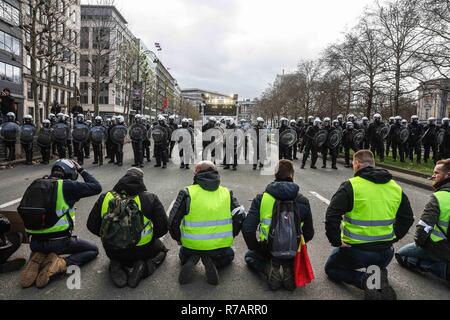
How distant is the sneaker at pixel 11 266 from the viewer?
4449 millimetres

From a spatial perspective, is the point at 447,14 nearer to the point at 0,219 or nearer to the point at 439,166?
the point at 439,166

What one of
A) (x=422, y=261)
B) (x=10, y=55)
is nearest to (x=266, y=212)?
(x=422, y=261)

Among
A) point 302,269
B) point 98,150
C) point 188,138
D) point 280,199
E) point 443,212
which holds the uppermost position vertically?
point 188,138

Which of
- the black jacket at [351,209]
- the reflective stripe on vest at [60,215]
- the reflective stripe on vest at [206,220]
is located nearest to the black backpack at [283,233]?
the black jacket at [351,209]

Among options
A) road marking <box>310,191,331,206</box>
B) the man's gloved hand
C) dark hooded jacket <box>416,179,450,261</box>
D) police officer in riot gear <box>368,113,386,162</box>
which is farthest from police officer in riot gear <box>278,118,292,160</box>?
the man's gloved hand

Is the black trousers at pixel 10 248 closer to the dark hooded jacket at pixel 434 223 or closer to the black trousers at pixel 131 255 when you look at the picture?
the black trousers at pixel 131 255

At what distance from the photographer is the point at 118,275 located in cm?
418

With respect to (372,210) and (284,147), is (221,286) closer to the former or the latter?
(372,210)

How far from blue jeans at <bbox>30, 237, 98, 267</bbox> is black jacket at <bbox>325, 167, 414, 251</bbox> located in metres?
2.97

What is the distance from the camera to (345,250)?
427cm

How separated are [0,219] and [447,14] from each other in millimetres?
25425

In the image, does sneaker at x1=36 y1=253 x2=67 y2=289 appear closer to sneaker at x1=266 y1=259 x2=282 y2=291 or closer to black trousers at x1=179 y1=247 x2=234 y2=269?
black trousers at x1=179 y1=247 x2=234 y2=269

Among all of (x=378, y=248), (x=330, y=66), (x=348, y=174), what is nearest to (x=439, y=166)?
(x=378, y=248)

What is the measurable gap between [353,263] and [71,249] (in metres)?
3.35
